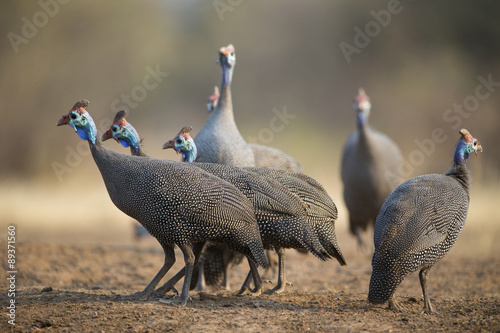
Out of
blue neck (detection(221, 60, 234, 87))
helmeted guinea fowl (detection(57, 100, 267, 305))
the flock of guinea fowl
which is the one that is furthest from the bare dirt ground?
blue neck (detection(221, 60, 234, 87))

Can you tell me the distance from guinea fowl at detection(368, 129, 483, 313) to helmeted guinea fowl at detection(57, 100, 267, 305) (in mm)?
862

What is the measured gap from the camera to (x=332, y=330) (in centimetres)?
441

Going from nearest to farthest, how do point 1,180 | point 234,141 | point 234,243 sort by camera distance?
1. point 234,243
2. point 234,141
3. point 1,180

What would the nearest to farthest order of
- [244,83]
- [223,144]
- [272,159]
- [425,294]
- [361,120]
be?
[425,294]
[223,144]
[272,159]
[361,120]
[244,83]

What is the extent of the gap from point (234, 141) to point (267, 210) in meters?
1.43

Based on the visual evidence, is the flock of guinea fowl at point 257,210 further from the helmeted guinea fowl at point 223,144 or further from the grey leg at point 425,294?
the helmeted guinea fowl at point 223,144

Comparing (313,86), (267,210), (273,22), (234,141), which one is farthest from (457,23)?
(267,210)

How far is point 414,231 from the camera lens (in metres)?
4.75

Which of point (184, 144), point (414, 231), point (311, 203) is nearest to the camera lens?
point (414, 231)

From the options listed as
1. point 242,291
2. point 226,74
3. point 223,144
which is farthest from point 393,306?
point 226,74

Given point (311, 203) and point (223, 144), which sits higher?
point (223, 144)

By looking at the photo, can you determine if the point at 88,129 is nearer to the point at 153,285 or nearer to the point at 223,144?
the point at 153,285

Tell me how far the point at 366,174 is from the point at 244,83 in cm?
1163

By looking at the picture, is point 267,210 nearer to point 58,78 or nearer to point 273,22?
point 58,78
